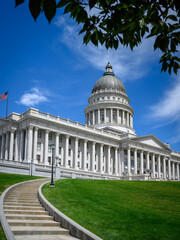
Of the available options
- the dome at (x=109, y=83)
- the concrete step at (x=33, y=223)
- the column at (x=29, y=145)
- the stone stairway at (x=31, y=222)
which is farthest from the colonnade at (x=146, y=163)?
the concrete step at (x=33, y=223)

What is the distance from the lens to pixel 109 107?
343 ft

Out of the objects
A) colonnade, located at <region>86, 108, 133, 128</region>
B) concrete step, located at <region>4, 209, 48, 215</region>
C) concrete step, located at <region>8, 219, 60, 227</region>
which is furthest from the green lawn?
colonnade, located at <region>86, 108, 133, 128</region>

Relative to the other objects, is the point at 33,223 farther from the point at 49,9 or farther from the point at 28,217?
the point at 49,9

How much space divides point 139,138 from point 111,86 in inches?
1400

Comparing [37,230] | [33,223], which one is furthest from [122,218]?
[33,223]

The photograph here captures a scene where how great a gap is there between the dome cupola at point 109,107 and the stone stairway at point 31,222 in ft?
265

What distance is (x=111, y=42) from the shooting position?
22.1ft

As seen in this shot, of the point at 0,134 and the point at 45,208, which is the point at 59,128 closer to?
the point at 0,134

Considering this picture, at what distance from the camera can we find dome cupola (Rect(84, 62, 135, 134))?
337ft

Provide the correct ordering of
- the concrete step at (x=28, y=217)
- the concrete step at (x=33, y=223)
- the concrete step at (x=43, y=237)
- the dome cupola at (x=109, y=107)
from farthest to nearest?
the dome cupola at (x=109, y=107)
the concrete step at (x=28, y=217)
the concrete step at (x=33, y=223)
the concrete step at (x=43, y=237)

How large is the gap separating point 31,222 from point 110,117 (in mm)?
91109

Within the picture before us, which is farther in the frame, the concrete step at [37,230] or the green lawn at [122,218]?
the concrete step at [37,230]

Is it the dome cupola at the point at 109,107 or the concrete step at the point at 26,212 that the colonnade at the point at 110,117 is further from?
the concrete step at the point at 26,212

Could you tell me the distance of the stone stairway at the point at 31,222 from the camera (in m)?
11.7
